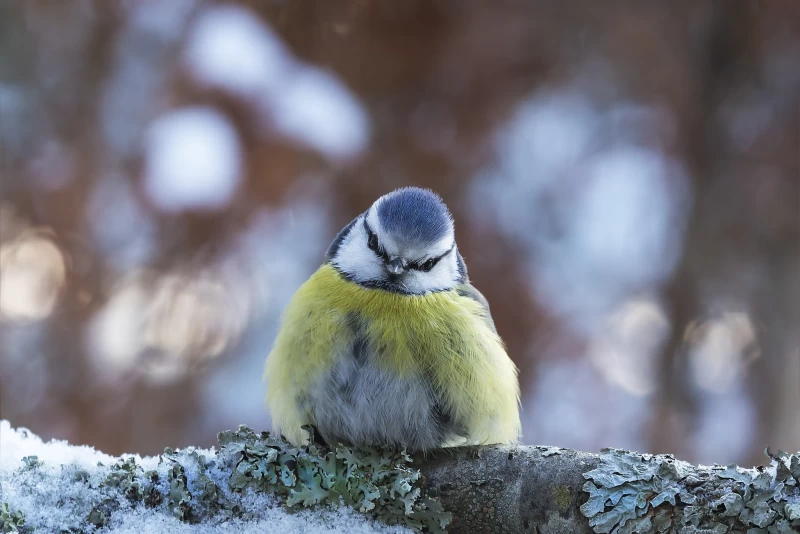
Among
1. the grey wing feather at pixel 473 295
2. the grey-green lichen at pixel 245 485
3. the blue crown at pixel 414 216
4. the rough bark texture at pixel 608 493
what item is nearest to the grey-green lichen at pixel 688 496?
the rough bark texture at pixel 608 493

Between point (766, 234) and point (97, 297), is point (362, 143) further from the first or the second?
point (766, 234)

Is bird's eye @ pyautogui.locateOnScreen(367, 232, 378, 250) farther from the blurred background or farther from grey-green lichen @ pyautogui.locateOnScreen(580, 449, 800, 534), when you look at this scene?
grey-green lichen @ pyautogui.locateOnScreen(580, 449, 800, 534)

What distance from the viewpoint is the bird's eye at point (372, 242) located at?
6.11ft

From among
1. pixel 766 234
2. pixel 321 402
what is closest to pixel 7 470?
pixel 321 402

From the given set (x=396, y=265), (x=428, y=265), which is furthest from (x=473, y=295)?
(x=396, y=265)

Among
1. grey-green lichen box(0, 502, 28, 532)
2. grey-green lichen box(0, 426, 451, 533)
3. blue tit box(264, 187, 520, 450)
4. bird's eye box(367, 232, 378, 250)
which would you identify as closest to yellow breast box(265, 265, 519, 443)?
blue tit box(264, 187, 520, 450)

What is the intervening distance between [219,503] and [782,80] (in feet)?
10.7

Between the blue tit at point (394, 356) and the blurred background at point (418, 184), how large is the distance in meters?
0.48

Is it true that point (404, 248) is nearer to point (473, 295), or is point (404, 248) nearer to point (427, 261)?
point (427, 261)

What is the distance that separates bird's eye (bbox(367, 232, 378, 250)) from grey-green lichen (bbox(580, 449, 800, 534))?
0.80 m

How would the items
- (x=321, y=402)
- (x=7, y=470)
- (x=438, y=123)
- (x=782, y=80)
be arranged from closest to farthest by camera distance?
(x=7, y=470), (x=321, y=402), (x=438, y=123), (x=782, y=80)

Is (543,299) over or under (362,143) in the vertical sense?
under

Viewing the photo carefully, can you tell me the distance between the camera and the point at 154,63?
8.21ft

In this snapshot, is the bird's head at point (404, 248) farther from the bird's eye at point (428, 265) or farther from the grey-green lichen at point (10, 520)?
the grey-green lichen at point (10, 520)
